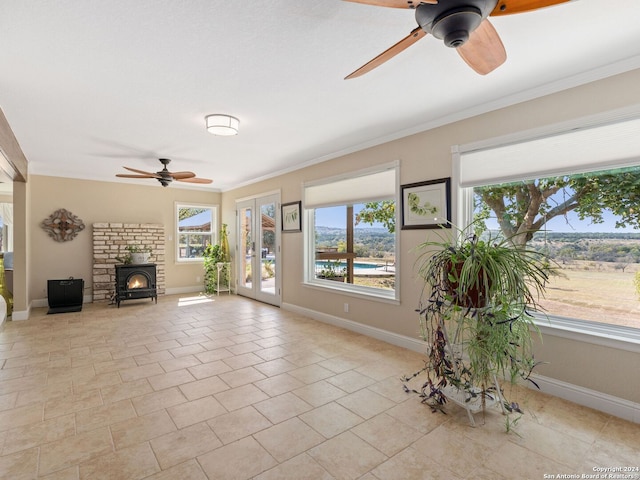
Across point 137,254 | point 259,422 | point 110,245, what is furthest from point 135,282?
point 259,422

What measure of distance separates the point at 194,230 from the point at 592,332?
23.9 ft

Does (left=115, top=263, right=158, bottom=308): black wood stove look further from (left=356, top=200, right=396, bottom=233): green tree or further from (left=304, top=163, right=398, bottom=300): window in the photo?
(left=356, top=200, right=396, bottom=233): green tree

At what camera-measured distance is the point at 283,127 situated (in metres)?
3.72

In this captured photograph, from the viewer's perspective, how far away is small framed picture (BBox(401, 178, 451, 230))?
3396 millimetres

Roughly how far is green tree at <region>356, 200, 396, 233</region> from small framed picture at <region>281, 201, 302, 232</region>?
3.83 feet

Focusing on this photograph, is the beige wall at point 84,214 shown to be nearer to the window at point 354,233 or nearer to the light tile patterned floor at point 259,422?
the light tile patterned floor at point 259,422

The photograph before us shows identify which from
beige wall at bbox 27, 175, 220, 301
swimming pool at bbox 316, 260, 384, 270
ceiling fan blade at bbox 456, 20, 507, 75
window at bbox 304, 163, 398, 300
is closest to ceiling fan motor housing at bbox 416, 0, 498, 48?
ceiling fan blade at bbox 456, 20, 507, 75

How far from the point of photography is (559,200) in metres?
2.81

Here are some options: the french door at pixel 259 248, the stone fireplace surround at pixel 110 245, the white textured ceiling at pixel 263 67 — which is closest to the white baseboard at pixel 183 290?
the stone fireplace surround at pixel 110 245

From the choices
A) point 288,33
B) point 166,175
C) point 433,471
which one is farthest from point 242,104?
point 433,471

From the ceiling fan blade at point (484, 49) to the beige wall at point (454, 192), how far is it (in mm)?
1182

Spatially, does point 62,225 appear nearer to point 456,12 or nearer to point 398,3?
point 398,3

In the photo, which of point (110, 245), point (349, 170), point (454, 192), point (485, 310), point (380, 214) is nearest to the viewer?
point (485, 310)

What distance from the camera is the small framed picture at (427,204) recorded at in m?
3.40
